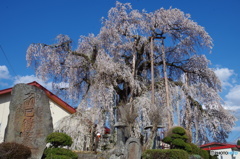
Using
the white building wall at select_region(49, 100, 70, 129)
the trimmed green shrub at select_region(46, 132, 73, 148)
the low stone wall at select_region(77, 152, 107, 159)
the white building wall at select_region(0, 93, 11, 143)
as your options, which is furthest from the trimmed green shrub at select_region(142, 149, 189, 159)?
the white building wall at select_region(0, 93, 11, 143)

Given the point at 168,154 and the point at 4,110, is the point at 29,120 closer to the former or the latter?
the point at 168,154

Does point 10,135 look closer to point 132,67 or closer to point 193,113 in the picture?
point 132,67

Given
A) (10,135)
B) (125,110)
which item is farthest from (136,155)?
(10,135)

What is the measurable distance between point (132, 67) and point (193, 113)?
5.11m

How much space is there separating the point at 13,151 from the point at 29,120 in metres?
1.64

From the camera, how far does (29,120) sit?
34.4 ft

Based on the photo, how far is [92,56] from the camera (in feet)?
55.5

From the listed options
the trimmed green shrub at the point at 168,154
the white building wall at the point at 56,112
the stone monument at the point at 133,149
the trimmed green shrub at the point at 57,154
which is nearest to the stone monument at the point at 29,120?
the trimmed green shrub at the point at 57,154

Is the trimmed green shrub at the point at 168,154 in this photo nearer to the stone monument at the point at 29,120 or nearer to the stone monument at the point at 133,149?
the stone monument at the point at 133,149

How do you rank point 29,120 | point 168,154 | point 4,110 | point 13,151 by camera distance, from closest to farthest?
point 13,151 < point 29,120 < point 168,154 < point 4,110

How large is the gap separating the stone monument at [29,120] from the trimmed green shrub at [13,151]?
487mm

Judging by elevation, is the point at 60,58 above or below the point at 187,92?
above

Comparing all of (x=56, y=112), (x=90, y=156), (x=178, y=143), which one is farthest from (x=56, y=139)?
(x=56, y=112)

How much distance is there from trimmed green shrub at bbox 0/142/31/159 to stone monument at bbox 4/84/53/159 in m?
0.49
